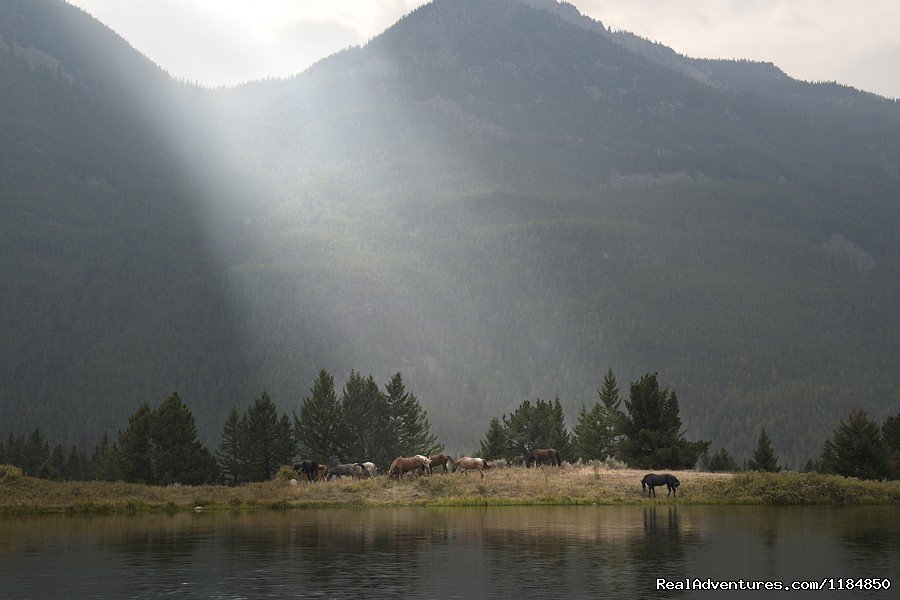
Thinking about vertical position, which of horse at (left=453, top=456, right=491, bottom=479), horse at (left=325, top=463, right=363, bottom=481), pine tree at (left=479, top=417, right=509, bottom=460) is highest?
pine tree at (left=479, top=417, right=509, bottom=460)

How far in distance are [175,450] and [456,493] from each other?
36.0 meters

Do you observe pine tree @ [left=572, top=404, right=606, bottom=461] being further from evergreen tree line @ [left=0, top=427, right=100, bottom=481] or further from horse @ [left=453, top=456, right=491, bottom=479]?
evergreen tree line @ [left=0, top=427, right=100, bottom=481]

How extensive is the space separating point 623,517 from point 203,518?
24142 millimetres

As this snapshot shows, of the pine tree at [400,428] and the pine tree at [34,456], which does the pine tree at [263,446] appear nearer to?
the pine tree at [400,428]

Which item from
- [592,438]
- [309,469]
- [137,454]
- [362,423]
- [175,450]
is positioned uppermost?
[362,423]

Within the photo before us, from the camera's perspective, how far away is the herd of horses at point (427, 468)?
197 feet

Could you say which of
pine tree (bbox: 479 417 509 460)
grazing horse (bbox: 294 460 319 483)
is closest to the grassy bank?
grazing horse (bbox: 294 460 319 483)

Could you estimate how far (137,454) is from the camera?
285ft

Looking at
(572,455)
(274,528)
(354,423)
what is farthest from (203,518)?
(572,455)

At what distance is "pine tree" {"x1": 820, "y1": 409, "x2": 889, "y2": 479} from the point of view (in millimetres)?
77938

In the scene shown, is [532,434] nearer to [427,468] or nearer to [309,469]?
[427,468]

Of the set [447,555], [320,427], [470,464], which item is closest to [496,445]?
[320,427]

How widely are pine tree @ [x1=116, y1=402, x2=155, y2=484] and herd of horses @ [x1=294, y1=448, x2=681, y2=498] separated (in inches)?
779

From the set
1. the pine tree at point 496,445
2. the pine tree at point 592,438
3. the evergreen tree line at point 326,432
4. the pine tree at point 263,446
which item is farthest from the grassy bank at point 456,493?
the pine tree at point 496,445
